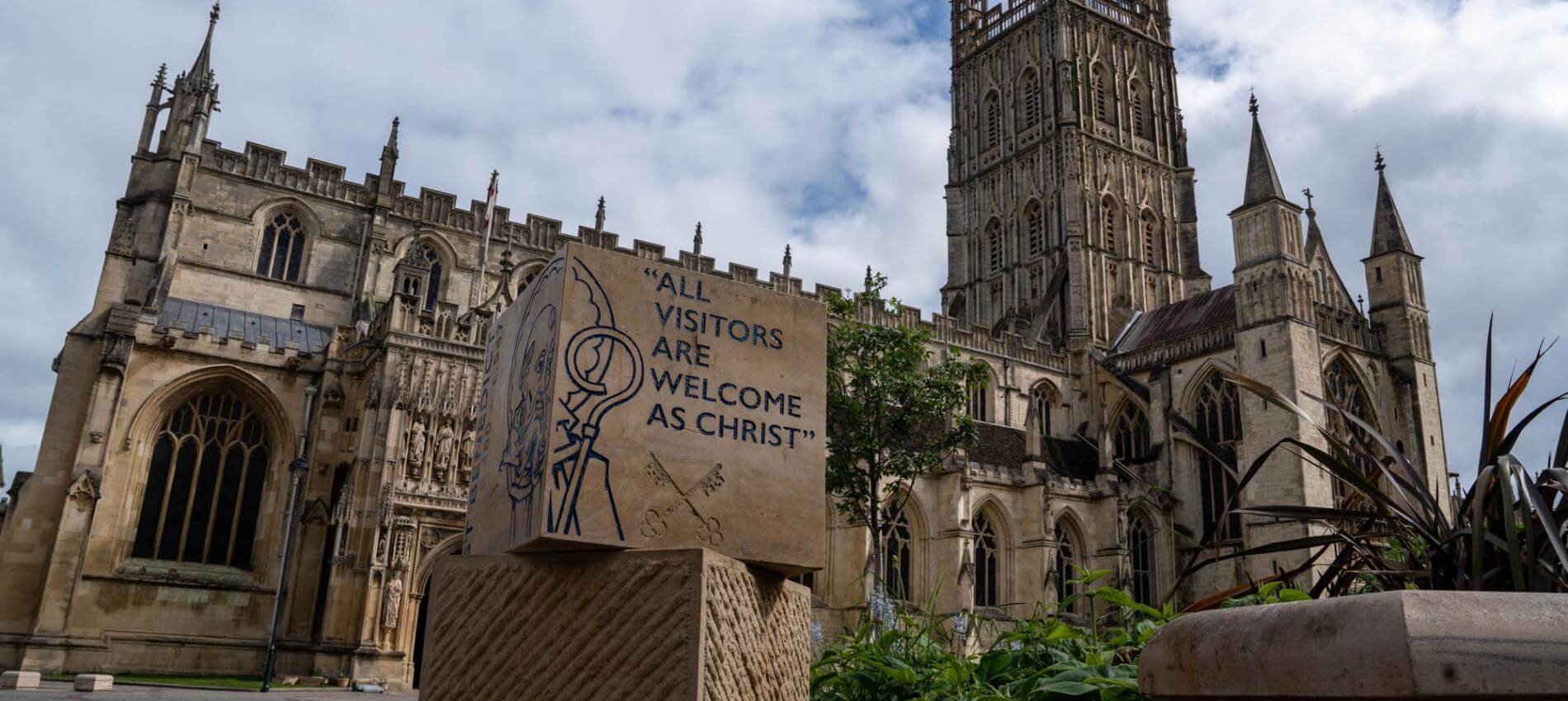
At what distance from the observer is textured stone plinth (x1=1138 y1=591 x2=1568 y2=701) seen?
2.00 metres

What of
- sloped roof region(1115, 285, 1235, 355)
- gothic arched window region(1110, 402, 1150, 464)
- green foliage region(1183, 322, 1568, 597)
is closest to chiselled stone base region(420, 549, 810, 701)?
green foliage region(1183, 322, 1568, 597)

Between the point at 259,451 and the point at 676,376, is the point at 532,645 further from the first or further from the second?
the point at 259,451

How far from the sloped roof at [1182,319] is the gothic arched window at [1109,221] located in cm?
350

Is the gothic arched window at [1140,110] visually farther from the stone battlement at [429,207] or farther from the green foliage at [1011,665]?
the green foliage at [1011,665]

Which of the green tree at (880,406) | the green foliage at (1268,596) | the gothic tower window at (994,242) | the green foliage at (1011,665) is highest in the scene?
the gothic tower window at (994,242)

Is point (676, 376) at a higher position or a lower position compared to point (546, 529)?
higher

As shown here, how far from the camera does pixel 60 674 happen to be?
20797 mm

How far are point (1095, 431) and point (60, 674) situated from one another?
32.8 m

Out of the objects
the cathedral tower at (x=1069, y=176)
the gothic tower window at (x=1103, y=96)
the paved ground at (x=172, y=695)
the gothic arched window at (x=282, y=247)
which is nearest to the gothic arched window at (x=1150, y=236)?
the cathedral tower at (x=1069, y=176)

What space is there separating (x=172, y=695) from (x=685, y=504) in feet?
50.7

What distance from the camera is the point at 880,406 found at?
23781 mm

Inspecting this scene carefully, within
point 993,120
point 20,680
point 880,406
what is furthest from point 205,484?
point 993,120

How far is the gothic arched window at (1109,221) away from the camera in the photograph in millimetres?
46500

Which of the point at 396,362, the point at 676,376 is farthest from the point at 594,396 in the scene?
the point at 396,362
